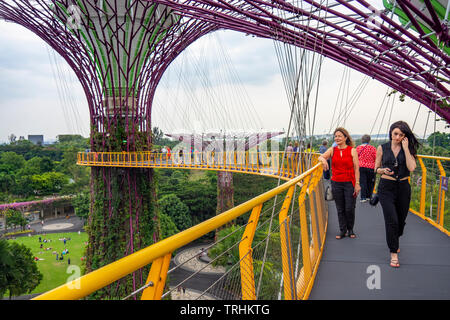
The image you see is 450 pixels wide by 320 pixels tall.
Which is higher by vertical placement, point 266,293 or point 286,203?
point 286,203

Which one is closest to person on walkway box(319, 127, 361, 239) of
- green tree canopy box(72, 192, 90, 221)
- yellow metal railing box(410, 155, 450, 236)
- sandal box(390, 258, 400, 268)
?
sandal box(390, 258, 400, 268)

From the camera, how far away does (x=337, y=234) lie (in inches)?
184

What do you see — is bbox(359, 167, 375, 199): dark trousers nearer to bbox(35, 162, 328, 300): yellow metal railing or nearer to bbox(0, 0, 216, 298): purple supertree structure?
bbox(35, 162, 328, 300): yellow metal railing

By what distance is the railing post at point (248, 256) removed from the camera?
5.26 feet

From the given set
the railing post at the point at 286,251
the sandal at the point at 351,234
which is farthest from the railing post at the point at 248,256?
the sandal at the point at 351,234

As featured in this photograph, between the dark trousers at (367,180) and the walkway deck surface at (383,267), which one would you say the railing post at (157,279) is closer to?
the walkway deck surface at (383,267)

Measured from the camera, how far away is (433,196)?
210 inches

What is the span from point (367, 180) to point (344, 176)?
258cm

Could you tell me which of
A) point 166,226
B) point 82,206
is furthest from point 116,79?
point 82,206

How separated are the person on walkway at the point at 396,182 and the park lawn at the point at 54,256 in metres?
21.7

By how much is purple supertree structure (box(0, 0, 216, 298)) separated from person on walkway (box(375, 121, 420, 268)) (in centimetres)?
1362

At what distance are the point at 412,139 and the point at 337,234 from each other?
175 centimetres

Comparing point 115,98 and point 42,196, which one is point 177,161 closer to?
point 115,98
